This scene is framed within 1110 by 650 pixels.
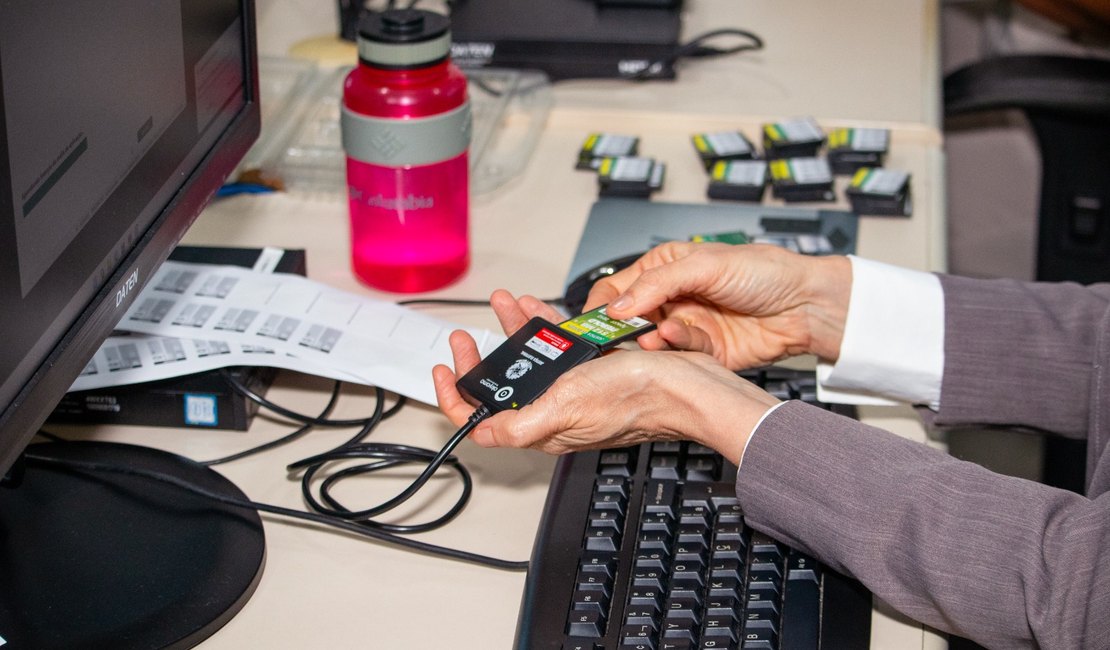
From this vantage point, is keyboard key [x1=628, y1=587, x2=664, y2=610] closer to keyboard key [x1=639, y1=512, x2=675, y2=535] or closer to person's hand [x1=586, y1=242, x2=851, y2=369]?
keyboard key [x1=639, y1=512, x2=675, y2=535]

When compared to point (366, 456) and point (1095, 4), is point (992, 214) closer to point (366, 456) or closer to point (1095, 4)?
point (1095, 4)

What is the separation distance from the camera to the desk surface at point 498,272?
72 cm

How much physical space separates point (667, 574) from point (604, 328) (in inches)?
7.0

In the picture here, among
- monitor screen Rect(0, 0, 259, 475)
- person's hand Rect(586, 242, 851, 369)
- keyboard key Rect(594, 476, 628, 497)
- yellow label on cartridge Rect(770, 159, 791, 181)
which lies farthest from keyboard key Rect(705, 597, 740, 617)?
yellow label on cartridge Rect(770, 159, 791, 181)

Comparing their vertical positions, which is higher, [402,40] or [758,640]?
[402,40]

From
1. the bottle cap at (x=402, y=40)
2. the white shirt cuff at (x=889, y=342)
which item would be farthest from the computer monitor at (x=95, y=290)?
the white shirt cuff at (x=889, y=342)

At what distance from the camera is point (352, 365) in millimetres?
900

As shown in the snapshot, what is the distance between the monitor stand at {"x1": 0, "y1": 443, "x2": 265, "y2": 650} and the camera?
0.69m

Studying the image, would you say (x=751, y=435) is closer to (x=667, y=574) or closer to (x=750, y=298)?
(x=667, y=574)

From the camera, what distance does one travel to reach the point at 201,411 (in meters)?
0.88

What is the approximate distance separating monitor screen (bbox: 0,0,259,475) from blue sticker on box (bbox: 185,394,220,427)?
12 centimetres

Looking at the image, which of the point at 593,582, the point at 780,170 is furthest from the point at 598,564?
the point at 780,170

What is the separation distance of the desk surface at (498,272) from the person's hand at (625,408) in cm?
8

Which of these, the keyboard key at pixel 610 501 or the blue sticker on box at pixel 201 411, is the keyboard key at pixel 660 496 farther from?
the blue sticker on box at pixel 201 411
